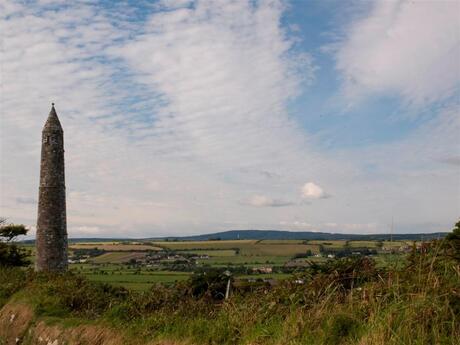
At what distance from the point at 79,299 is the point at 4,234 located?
86.9 ft

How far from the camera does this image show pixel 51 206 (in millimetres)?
25734

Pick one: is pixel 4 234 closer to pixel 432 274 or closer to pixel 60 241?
pixel 60 241

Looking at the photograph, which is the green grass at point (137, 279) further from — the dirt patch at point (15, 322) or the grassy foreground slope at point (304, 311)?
the grassy foreground slope at point (304, 311)

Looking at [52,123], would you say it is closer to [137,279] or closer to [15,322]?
[15,322]

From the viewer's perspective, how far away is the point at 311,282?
7.60 meters

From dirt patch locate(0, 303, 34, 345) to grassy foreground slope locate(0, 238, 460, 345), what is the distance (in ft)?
1.41

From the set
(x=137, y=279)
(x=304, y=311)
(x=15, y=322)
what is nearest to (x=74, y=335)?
(x=15, y=322)

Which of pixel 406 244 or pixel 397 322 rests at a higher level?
pixel 406 244

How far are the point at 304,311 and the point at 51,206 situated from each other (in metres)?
21.6

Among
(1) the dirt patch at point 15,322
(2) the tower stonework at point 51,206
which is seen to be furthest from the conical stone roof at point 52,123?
(1) the dirt patch at point 15,322

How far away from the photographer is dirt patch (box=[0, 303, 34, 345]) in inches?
494

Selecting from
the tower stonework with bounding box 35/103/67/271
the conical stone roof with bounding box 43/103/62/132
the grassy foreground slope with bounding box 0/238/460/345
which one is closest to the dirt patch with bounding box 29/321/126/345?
the grassy foreground slope with bounding box 0/238/460/345

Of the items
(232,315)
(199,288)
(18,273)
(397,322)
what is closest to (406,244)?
(397,322)

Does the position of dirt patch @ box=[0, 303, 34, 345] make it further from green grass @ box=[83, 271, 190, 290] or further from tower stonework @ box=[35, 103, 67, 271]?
green grass @ box=[83, 271, 190, 290]
